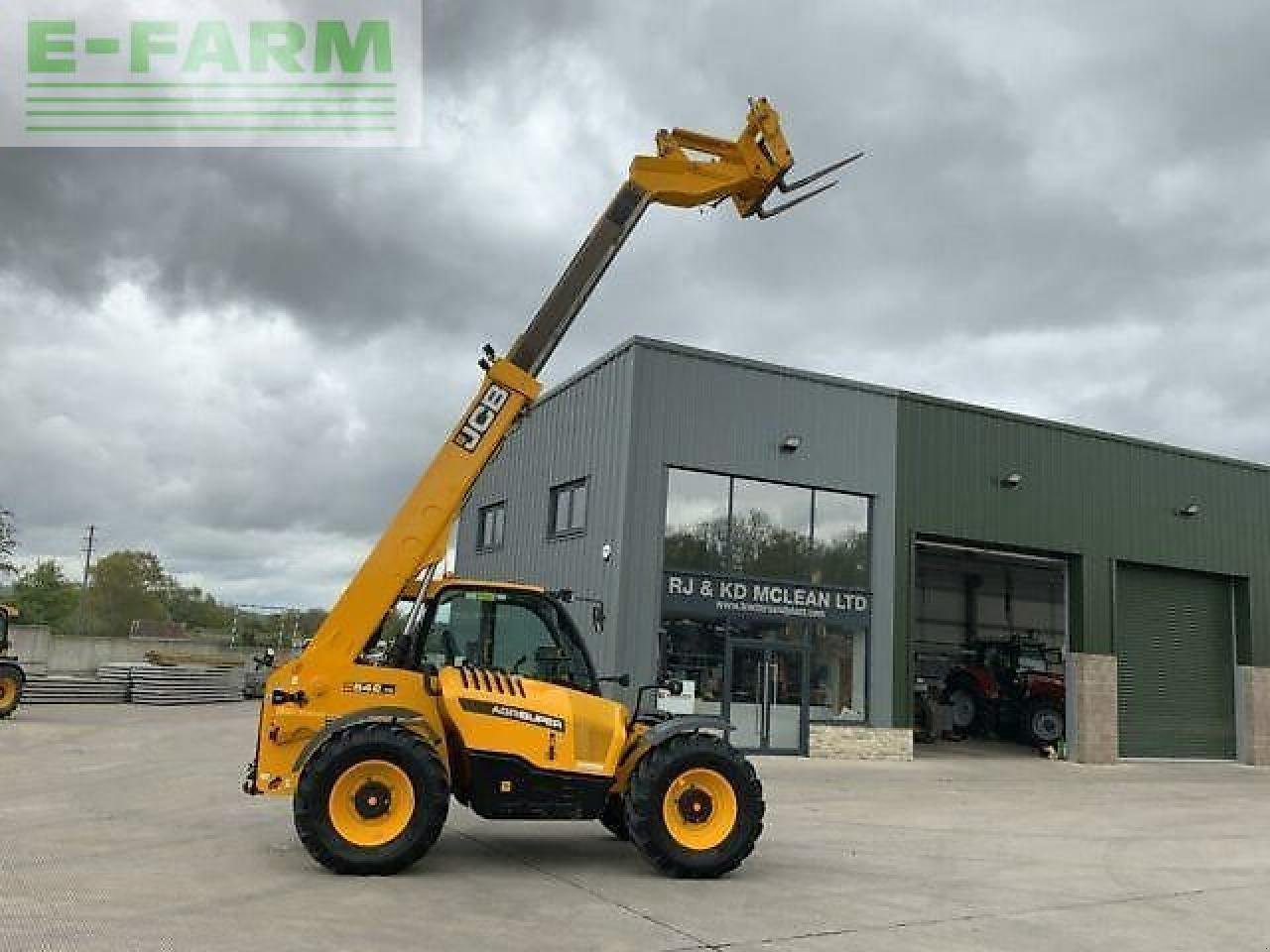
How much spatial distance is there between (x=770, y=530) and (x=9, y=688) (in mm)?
14574

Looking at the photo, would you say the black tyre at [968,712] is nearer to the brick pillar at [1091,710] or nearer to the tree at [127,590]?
the brick pillar at [1091,710]

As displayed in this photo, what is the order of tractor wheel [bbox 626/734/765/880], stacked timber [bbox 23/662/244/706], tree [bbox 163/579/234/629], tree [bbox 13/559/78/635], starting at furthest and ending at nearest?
tree [bbox 163/579/234/629] → tree [bbox 13/559/78/635] → stacked timber [bbox 23/662/244/706] → tractor wheel [bbox 626/734/765/880]

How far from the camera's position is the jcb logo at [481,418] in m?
8.80

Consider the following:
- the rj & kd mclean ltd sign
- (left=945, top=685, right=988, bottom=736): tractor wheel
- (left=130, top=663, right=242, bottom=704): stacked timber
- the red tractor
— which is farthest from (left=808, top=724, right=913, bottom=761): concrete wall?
(left=130, top=663, right=242, bottom=704): stacked timber

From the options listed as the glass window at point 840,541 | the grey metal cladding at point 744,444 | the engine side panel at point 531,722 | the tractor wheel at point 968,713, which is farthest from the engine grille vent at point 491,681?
the tractor wheel at point 968,713

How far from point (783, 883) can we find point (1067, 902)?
202 centimetres

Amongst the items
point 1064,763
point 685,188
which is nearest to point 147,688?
point 1064,763

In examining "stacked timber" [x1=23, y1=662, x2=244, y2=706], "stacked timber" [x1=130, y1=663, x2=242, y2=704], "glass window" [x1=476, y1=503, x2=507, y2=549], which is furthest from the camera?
"stacked timber" [x1=130, y1=663, x2=242, y2=704]

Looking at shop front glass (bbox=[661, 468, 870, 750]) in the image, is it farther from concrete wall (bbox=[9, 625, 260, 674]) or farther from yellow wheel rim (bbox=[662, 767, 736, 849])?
concrete wall (bbox=[9, 625, 260, 674])

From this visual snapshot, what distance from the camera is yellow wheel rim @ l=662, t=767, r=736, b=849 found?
8.00 m

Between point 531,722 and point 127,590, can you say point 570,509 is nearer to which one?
point 531,722

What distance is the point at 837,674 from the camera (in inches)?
780

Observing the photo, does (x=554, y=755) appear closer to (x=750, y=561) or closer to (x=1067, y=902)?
(x=1067, y=902)

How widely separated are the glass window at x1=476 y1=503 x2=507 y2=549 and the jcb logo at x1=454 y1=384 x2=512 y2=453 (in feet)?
48.3
